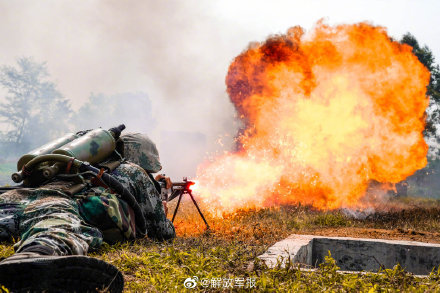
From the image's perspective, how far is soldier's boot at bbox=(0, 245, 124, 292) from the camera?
6.52ft

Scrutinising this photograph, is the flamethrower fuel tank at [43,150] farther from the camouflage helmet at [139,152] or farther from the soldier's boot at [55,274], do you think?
the soldier's boot at [55,274]

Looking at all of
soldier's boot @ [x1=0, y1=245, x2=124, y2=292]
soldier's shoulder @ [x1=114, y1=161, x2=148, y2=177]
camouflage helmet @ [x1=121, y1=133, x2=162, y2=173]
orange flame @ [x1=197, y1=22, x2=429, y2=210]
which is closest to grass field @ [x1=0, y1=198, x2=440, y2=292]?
soldier's boot @ [x1=0, y1=245, x2=124, y2=292]

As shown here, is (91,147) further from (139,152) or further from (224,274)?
(224,274)

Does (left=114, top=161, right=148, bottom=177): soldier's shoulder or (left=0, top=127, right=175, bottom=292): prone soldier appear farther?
(left=114, top=161, right=148, bottom=177): soldier's shoulder

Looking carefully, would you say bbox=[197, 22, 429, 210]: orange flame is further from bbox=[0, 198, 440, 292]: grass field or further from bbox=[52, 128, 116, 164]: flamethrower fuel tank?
bbox=[0, 198, 440, 292]: grass field

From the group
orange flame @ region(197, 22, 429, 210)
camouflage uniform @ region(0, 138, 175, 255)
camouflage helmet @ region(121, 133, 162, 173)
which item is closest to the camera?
camouflage uniform @ region(0, 138, 175, 255)

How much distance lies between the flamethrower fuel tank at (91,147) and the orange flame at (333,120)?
7.52 metres

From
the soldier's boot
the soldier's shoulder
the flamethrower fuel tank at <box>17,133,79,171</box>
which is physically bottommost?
the soldier's boot

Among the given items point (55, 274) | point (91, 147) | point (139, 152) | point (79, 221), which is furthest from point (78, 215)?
point (139, 152)

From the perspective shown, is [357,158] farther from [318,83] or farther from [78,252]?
[78,252]

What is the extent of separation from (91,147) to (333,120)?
10.9 meters

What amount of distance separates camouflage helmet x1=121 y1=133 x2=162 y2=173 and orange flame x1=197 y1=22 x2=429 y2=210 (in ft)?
21.5

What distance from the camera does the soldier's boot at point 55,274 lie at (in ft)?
6.52

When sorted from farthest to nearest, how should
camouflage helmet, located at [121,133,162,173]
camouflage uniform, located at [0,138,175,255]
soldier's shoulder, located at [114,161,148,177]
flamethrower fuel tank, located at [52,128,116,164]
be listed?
camouflage helmet, located at [121,133,162,173] → soldier's shoulder, located at [114,161,148,177] → flamethrower fuel tank, located at [52,128,116,164] → camouflage uniform, located at [0,138,175,255]
